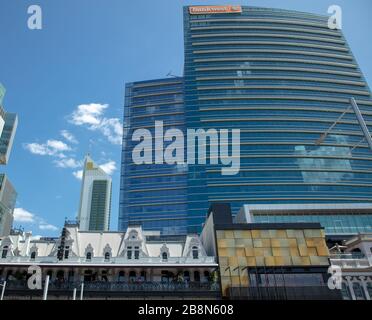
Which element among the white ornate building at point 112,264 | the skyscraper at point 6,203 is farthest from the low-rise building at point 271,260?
the skyscraper at point 6,203

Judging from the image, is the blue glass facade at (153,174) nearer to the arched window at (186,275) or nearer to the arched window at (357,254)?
the arched window at (186,275)

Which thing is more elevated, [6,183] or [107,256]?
[6,183]

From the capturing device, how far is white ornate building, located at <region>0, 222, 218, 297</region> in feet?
114

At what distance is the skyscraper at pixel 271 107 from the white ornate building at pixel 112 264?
237 ft

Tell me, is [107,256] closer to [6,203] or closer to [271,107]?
[271,107]

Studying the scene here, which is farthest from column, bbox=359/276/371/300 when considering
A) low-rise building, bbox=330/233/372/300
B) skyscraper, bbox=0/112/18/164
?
skyscraper, bbox=0/112/18/164

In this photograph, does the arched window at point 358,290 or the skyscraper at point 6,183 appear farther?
the skyscraper at point 6,183

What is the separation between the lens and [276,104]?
423 ft

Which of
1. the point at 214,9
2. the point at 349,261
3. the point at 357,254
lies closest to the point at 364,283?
the point at 349,261

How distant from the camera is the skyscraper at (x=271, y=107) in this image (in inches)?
4476

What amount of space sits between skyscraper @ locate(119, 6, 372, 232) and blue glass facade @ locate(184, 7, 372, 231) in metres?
0.38

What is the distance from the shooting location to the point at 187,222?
114m

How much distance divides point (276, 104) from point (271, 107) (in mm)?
2904

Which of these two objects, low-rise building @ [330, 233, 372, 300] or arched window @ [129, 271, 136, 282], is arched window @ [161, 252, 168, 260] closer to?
arched window @ [129, 271, 136, 282]
